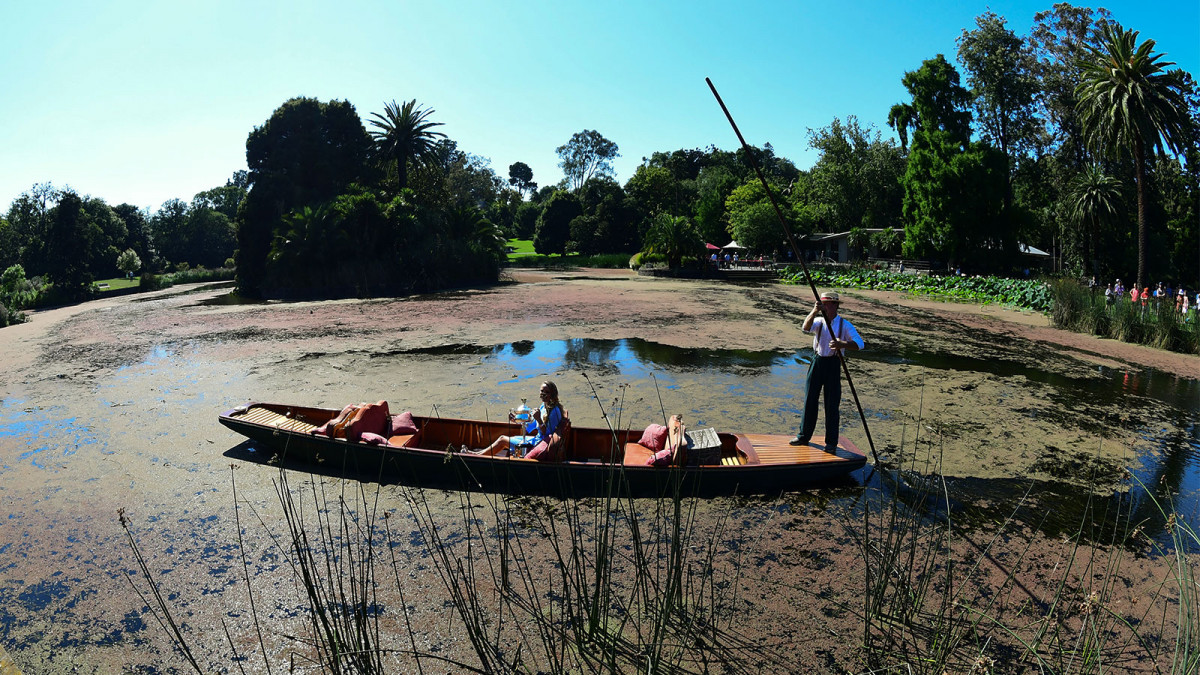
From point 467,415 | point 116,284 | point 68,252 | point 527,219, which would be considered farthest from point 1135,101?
point 527,219

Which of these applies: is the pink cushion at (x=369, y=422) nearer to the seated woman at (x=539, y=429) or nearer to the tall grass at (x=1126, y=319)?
the seated woman at (x=539, y=429)

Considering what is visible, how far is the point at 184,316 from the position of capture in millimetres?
23906

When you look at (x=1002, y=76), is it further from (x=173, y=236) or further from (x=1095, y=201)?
(x=173, y=236)

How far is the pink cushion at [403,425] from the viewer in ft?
24.9

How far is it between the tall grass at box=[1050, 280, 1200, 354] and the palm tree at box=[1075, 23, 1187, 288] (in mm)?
6619

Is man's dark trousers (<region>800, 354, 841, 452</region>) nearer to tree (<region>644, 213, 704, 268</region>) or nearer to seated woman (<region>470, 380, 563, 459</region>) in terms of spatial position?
seated woman (<region>470, 380, 563, 459</region>)

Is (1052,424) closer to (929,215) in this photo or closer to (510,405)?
(510,405)

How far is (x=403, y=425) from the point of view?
763cm

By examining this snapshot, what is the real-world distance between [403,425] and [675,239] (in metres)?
34.5

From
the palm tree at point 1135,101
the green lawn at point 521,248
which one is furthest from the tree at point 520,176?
the palm tree at point 1135,101

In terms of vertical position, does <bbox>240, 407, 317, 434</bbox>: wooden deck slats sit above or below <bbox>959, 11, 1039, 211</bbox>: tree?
below

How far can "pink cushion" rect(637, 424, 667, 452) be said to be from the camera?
22.6 feet

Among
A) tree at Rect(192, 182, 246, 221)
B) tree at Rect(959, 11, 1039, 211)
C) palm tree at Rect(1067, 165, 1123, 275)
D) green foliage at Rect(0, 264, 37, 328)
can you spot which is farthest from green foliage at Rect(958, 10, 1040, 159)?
tree at Rect(192, 182, 246, 221)

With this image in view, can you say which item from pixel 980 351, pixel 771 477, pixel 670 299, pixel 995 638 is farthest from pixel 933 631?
pixel 670 299
